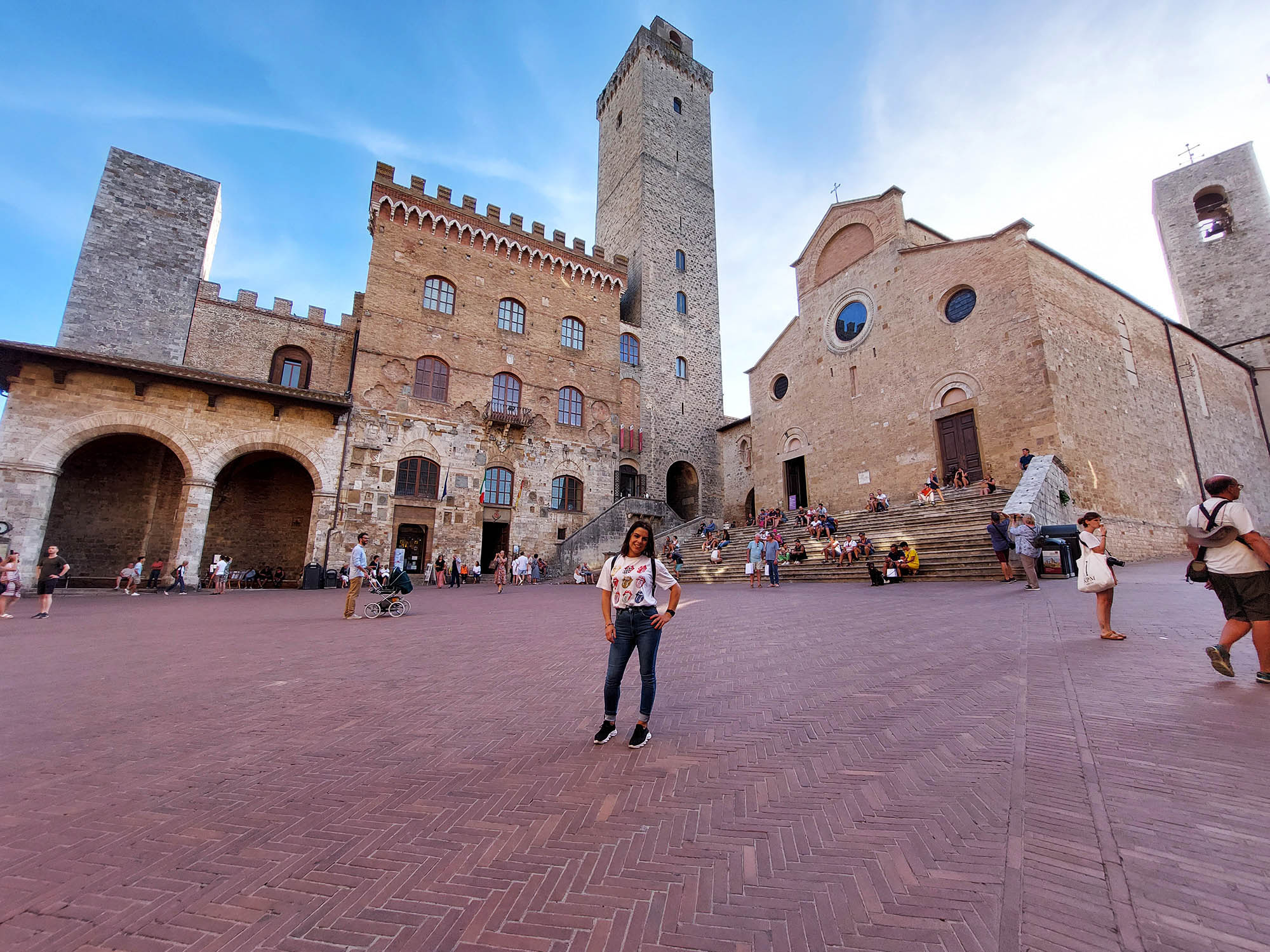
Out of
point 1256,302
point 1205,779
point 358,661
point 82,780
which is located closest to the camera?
point 1205,779

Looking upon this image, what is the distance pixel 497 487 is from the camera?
22.8m

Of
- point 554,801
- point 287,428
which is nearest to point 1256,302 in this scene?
point 554,801

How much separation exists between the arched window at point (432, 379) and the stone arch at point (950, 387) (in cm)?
1881

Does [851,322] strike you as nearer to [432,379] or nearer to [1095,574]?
→ [432,379]

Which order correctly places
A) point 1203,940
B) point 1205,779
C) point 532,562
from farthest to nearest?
point 532,562
point 1205,779
point 1203,940

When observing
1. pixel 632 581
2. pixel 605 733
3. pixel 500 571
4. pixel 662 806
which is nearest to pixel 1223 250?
pixel 500 571

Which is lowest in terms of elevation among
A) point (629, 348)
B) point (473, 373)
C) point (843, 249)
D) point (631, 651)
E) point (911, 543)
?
point (631, 651)

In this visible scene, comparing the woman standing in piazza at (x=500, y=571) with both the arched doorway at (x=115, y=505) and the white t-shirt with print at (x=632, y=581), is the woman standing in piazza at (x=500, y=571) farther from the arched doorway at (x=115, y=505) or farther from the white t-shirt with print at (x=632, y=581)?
the white t-shirt with print at (x=632, y=581)

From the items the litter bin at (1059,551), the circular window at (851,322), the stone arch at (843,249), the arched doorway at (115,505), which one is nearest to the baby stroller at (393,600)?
the litter bin at (1059,551)

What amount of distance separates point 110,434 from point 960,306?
27.9 metres

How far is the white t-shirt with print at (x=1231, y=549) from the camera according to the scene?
13.0 feet

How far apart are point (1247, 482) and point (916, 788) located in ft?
102

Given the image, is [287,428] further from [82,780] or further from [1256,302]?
[1256,302]

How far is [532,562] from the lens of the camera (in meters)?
21.8
